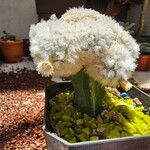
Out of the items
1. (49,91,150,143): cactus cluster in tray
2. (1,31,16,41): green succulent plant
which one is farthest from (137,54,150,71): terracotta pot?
(49,91,150,143): cactus cluster in tray

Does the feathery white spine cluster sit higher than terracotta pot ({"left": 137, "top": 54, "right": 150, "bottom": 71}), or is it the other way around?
the feathery white spine cluster

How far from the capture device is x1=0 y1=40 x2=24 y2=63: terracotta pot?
6.15 metres

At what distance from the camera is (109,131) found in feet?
8.46

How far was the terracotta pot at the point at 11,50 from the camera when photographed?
242 inches

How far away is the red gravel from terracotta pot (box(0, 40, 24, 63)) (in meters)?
0.55

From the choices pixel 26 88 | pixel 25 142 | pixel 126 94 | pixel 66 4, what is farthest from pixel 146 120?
pixel 66 4

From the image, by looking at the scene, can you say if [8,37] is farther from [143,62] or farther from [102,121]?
[102,121]

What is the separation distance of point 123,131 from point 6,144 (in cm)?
129

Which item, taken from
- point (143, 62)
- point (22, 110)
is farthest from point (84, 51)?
point (143, 62)

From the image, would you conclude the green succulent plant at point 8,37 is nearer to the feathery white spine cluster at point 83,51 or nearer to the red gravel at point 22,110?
the red gravel at point 22,110

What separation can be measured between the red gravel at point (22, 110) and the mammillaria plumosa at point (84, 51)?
1.20m

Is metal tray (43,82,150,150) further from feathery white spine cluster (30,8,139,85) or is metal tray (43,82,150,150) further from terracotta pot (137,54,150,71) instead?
terracotta pot (137,54,150,71)

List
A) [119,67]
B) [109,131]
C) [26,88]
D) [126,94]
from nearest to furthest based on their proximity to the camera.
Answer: [119,67]
[109,131]
[126,94]
[26,88]

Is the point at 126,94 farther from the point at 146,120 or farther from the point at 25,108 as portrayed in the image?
the point at 25,108
